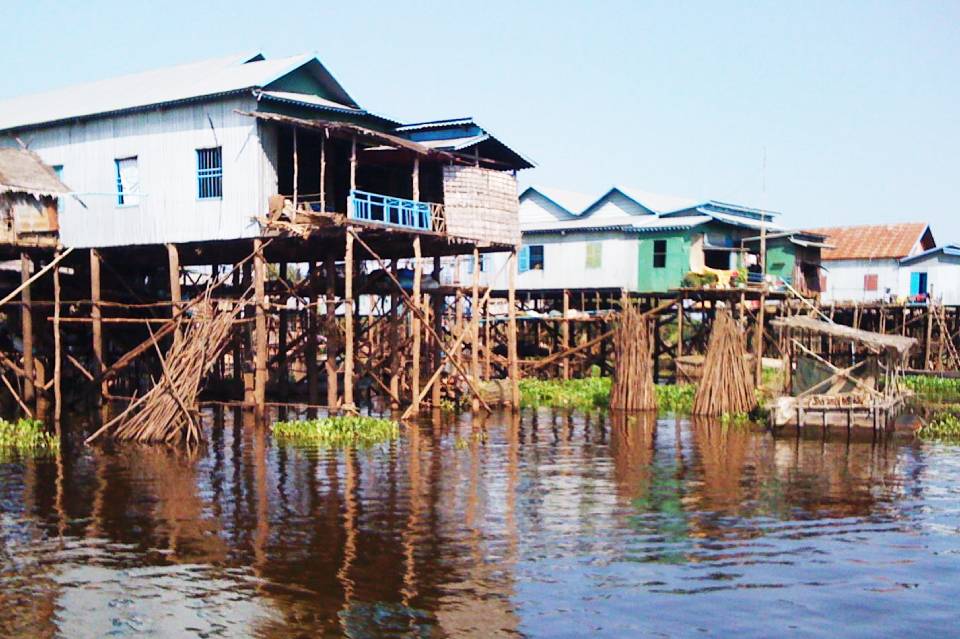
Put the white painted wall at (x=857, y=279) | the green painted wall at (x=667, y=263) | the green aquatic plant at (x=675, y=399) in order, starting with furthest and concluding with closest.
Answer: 1. the white painted wall at (x=857, y=279)
2. the green painted wall at (x=667, y=263)
3. the green aquatic plant at (x=675, y=399)

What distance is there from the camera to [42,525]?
14.5 metres

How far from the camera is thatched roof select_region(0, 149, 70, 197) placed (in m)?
25.2

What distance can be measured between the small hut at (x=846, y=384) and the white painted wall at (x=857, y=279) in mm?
25766

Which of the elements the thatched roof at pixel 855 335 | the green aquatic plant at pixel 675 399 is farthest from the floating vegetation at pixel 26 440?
the thatched roof at pixel 855 335

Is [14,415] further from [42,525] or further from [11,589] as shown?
[11,589]

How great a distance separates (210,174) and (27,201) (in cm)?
478

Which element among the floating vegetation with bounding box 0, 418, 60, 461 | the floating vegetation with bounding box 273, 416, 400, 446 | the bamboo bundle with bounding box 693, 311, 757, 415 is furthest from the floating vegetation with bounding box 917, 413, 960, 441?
the floating vegetation with bounding box 0, 418, 60, 461

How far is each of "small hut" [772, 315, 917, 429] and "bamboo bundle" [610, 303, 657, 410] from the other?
14.9 ft

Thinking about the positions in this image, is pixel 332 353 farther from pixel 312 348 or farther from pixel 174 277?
pixel 174 277

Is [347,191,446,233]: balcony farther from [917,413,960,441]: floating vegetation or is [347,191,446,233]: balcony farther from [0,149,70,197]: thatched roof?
[917,413,960,441]: floating vegetation

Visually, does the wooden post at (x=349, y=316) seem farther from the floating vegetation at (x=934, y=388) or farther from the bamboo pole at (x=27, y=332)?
the floating vegetation at (x=934, y=388)

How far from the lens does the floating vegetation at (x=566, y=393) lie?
108ft

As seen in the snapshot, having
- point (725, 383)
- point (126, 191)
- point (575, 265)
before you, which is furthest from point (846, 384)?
point (126, 191)

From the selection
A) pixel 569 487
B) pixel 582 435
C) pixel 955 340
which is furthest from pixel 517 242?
pixel 955 340
